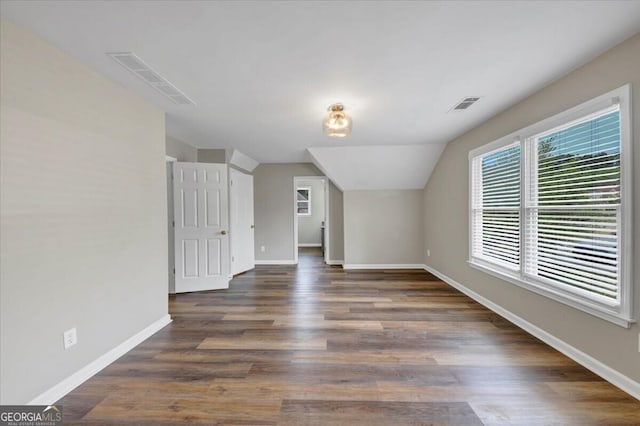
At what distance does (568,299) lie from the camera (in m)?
2.22

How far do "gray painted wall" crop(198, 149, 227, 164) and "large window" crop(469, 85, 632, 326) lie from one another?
401cm

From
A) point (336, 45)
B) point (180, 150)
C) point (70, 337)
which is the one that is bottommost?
point (70, 337)

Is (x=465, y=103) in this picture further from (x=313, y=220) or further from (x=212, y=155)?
(x=313, y=220)

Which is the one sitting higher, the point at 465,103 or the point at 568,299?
the point at 465,103

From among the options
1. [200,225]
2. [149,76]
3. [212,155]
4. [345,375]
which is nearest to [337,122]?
[149,76]

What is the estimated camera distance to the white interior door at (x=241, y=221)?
16.6ft

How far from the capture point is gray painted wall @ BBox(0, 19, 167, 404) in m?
1.57

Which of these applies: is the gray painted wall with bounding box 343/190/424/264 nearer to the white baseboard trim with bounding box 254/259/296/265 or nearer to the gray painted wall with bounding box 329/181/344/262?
the gray painted wall with bounding box 329/181/344/262

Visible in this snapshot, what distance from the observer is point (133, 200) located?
8.28 feet

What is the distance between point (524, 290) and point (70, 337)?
389 cm

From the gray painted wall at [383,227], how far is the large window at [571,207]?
7.25ft

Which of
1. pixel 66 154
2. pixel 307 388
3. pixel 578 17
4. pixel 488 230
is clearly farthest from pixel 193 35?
pixel 488 230

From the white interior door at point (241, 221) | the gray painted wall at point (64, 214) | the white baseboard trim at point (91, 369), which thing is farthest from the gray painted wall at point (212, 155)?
the white baseboard trim at point (91, 369)

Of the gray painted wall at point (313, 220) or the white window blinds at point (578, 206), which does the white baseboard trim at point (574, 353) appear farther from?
the gray painted wall at point (313, 220)
